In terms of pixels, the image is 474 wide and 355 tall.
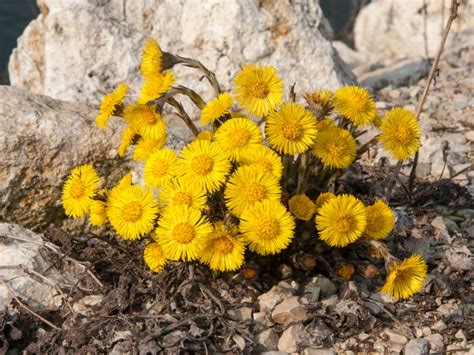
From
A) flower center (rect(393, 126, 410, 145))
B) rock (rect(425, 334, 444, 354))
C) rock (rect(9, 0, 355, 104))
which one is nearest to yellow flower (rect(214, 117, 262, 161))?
flower center (rect(393, 126, 410, 145))

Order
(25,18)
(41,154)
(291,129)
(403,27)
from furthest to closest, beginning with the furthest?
(25,18)
(403,27)
(41,154)
(291,129)

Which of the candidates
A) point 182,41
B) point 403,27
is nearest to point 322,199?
point 182,41

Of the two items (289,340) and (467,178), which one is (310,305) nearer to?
(289,340)

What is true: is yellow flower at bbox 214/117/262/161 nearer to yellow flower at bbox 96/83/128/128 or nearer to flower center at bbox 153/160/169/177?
flower center at bbox 153/160/169/177

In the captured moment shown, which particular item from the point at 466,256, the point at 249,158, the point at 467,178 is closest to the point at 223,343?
the point at 249,158

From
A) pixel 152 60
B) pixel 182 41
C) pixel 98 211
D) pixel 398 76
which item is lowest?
pixel 98 211

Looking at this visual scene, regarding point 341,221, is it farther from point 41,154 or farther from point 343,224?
point 41,154

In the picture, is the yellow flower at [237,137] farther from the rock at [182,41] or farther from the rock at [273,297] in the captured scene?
the rock at [182,41]
